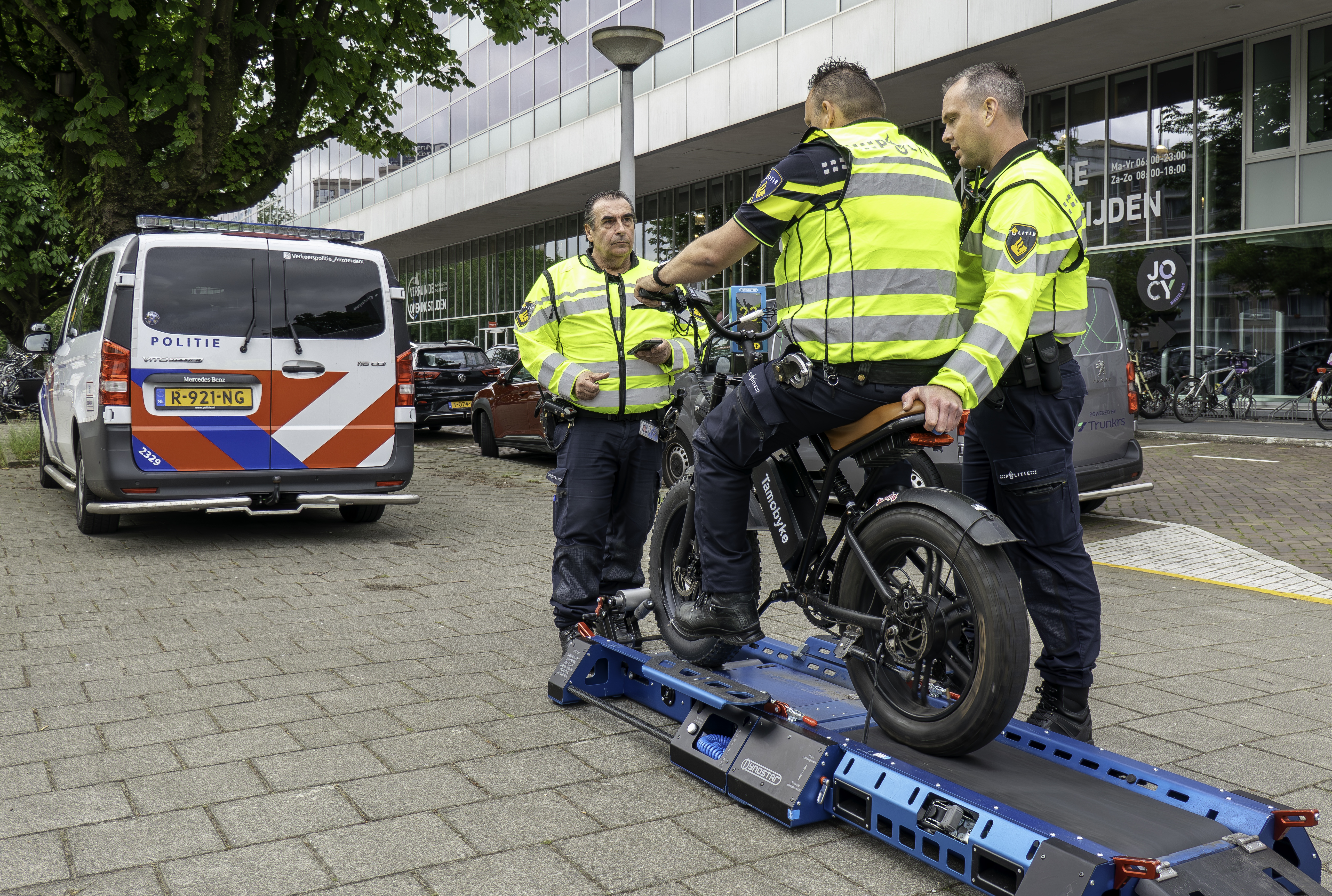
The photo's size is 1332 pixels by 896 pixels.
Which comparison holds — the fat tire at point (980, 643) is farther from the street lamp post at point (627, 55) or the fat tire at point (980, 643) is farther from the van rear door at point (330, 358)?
the street lamp post at point (627, 55)

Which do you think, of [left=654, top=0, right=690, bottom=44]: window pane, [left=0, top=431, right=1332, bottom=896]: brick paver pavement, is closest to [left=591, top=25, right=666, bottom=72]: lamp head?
[left=0, top=431, right=1332, bottom=896]: brick paver pavement

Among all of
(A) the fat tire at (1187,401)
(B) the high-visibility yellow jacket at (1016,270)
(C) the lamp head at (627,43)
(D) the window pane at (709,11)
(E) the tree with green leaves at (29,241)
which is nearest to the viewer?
(B) the high-visibility yellow jacket at (1016,270)

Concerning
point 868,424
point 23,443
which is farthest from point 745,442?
point 23,443

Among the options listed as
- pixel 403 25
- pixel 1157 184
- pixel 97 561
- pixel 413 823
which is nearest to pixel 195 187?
pixel 403 25

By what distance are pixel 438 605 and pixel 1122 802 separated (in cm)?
393

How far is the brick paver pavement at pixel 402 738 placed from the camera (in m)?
2.87

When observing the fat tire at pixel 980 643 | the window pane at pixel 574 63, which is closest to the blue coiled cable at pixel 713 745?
the fat tire at pixel 980 643

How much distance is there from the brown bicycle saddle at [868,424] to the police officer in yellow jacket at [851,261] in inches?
1.0

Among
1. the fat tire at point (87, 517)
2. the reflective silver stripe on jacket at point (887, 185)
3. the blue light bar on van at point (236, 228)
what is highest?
the blue light bar on van at point (236, 228)

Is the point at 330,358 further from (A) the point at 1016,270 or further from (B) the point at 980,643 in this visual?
(B) the point at 980,643

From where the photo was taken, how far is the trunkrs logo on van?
3145 millimetres

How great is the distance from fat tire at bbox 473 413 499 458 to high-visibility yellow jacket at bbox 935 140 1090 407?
1198 centimetres

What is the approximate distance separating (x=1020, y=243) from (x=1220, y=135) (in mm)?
17151

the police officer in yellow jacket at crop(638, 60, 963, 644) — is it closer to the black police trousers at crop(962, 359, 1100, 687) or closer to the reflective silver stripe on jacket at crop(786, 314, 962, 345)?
the reflective silver stripe on jacket at crop(786, 314, 962, 345)
